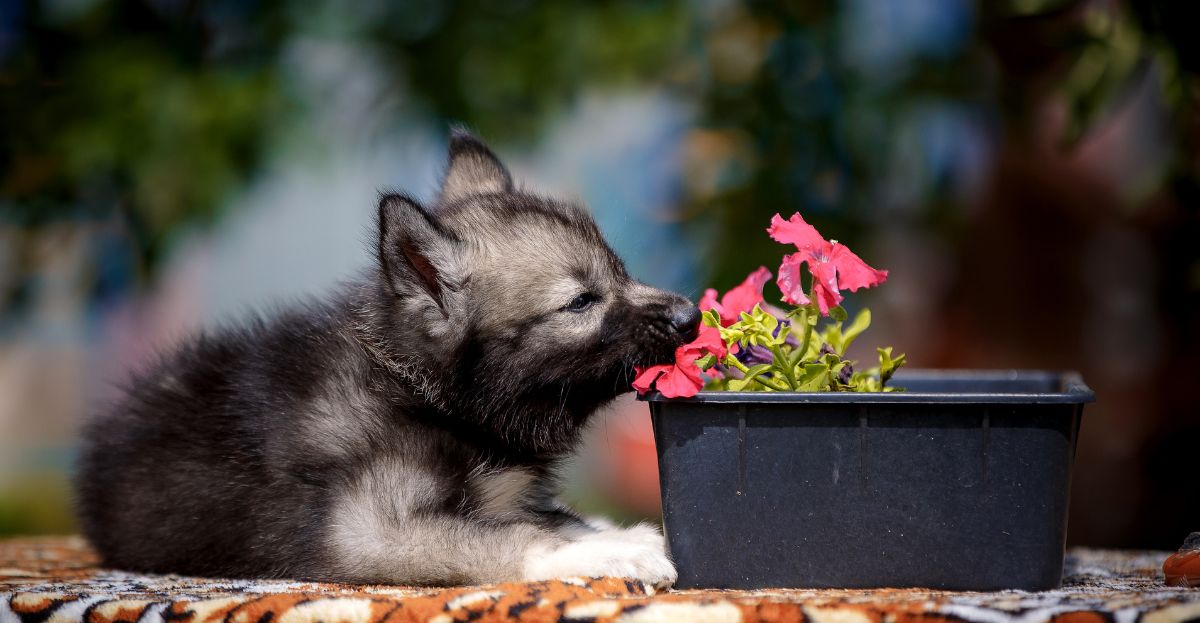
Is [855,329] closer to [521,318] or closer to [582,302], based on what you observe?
[582,302]

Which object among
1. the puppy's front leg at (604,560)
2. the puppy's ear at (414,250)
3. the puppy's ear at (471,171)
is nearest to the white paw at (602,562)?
the puppy's front leg at (604,560)

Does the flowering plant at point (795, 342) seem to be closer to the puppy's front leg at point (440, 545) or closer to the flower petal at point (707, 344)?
the flower petal at point (707, 344)

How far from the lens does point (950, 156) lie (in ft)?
19.6

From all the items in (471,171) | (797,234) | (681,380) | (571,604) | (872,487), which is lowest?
(571,604)

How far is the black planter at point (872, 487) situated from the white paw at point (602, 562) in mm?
94

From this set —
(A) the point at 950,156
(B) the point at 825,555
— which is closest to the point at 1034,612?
(B) the point at 825,555

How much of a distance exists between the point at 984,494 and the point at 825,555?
360 mm

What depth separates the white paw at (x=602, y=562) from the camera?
2.34 meters

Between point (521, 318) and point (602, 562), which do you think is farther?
point (521, 318)

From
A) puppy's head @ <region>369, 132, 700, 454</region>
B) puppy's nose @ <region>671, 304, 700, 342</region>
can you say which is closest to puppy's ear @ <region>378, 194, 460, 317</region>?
puppy's head @ <region>369, 132, 700, 454</region>

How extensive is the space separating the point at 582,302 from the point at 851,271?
2.36 feet

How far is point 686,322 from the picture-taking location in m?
2.68

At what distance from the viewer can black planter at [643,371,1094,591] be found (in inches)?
88.7

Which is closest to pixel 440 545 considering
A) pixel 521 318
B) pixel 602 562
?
pixel 602 562
